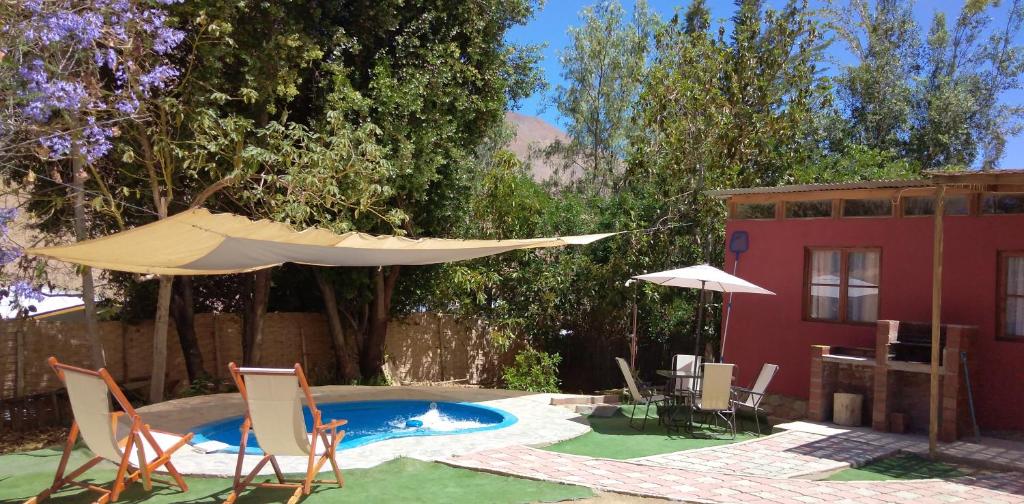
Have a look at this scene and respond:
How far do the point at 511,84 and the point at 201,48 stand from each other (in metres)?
6.12

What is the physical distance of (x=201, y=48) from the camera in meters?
10.0

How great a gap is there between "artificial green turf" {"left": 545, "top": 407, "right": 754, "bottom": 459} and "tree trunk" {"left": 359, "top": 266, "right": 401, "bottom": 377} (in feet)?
17.7

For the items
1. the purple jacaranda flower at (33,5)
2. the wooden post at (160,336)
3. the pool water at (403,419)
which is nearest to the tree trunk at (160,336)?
the wooden post at (160,336)

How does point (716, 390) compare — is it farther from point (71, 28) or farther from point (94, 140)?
point (71, 28)

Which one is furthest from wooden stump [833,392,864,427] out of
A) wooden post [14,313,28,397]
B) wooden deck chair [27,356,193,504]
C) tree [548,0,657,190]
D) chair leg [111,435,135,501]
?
tree [548,0,657,190]

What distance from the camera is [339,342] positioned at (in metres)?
13.6

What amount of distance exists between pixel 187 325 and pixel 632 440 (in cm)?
711

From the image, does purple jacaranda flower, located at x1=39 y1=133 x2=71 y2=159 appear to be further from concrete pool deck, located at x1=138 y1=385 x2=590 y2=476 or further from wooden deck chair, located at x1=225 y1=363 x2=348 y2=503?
wooden deck chair, located at x1=225 y1=363 x2=348 y2=503

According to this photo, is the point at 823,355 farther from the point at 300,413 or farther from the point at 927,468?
the point at 300,413

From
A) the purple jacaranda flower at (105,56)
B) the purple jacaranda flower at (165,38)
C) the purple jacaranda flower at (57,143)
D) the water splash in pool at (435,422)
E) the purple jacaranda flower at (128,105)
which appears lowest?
the water splash in pool at (435,422)

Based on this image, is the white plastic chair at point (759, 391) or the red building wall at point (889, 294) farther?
the white plastic chair at point (759, 391)

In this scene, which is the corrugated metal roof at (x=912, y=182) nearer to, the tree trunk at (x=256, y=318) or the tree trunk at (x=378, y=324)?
the tree trunk at (x=378, y=324)

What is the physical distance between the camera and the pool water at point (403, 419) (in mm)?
8547

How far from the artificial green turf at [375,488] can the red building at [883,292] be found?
171 inches
